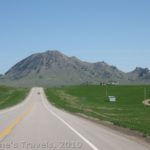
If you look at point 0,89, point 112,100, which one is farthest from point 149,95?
point 0,89

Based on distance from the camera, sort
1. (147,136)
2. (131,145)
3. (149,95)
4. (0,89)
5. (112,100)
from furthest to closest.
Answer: (0,89), (149,95), (112,100), (147,136), (131,145)

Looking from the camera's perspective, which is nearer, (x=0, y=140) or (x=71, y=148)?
(x=71, y=148)

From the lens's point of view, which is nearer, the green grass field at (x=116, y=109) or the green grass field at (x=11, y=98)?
the green grass field at (x=116, y=109)

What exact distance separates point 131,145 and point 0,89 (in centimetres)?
16913

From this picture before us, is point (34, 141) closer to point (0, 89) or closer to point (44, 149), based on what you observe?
point (44, 149)

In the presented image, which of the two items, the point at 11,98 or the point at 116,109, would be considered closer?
the point at 116,109

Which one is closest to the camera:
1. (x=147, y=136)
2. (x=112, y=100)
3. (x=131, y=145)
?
(x=131, y=145)

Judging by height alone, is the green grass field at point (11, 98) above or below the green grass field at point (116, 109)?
above

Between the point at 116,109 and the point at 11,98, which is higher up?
the point at 11,98

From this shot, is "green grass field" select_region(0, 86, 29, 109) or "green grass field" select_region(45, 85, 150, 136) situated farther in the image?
"green grass field" select_region(0, 86, 29, 109)

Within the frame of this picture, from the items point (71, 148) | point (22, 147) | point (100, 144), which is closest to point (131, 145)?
point (100, 144)

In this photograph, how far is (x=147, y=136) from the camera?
834 inches

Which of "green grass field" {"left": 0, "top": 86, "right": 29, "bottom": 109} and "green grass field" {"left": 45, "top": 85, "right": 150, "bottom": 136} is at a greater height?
"green grass field" {"left": 0, "top": 86, "right": 29, "bottom": 109}

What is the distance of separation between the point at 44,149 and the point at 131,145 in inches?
140
